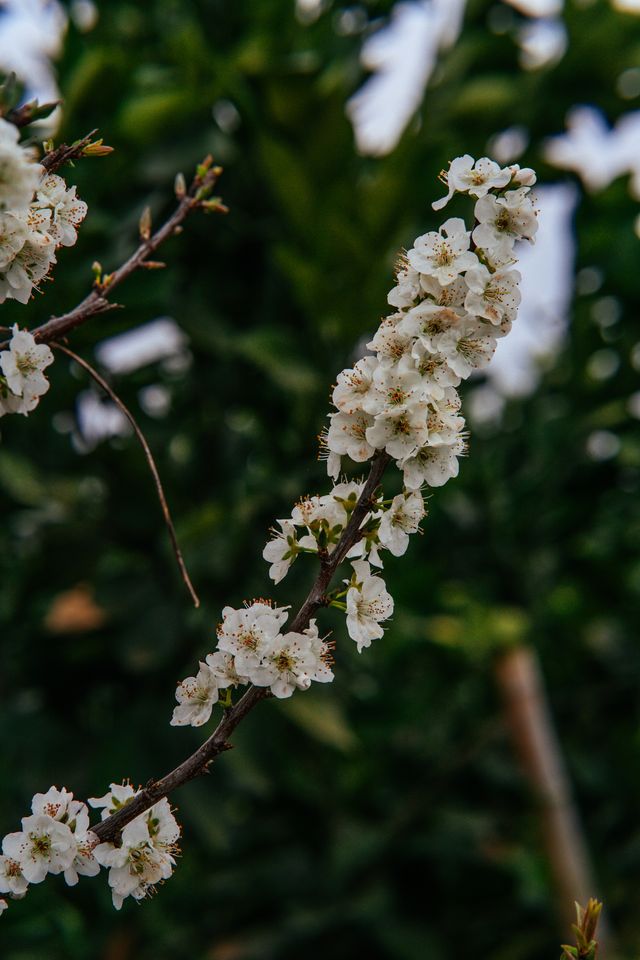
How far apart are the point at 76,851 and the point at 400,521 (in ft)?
0.84

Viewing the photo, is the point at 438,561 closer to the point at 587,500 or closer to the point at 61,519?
the point at 587,500

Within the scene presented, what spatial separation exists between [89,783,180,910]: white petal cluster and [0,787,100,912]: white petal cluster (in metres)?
0.01

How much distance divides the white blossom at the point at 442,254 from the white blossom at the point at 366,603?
0.17m

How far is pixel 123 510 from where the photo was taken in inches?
66.2

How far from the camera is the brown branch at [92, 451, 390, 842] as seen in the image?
0.55 metres

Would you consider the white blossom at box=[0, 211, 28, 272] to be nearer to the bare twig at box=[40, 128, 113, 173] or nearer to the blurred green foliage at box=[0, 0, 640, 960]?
the bare twig at box=[40, 128, 113, 173]

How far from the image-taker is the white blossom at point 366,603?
597 millimetres

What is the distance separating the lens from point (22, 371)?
1.96 ft

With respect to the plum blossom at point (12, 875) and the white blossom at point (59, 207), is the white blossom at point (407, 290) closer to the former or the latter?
the white blossom at point (59, 207)

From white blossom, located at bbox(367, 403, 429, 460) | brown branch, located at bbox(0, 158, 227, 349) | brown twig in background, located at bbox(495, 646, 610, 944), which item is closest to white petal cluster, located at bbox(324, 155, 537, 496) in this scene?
white blossom, located at bbox(367, 403, 429, 460)

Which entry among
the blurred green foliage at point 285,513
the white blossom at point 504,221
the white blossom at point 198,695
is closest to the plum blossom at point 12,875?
the white blossom at point 198,695

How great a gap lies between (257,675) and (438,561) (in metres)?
1.59

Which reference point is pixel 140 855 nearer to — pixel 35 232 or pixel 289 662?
pixel 289 662

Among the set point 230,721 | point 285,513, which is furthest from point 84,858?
point 285,513
